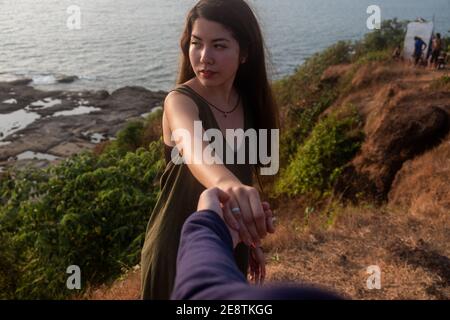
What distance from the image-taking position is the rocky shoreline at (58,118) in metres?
19.2

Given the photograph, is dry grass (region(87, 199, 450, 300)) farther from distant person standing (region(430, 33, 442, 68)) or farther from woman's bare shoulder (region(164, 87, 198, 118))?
distant person standing (region(430, 33, 442, 68))

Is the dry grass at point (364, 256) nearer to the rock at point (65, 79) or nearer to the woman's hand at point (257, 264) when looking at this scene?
the woman's hand at point (257, 264)

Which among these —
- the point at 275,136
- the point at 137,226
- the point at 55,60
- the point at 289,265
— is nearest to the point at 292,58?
the point at 55,60

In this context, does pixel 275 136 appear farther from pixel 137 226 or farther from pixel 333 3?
pixel 333 3

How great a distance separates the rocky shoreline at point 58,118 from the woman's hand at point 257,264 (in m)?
17.3

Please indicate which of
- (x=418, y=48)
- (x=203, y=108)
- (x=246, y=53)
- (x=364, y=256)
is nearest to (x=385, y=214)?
(x=364, y=256)

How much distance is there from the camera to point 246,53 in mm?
1892

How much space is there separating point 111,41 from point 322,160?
826 inches

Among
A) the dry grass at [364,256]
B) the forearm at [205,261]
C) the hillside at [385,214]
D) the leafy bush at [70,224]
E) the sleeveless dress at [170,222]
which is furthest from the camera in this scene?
the leafy bush at [70,224]

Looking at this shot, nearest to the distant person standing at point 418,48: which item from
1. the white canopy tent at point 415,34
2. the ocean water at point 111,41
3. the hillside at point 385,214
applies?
the white canopy tent at point 415,34

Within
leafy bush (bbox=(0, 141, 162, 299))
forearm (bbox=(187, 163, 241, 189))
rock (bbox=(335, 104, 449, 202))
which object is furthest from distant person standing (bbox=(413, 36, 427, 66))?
forearm (bbox=(187, 163, 241, 189))

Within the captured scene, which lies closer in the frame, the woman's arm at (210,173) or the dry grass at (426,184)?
the woman's arm at (210,173)

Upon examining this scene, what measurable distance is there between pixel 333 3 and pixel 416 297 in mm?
35890
